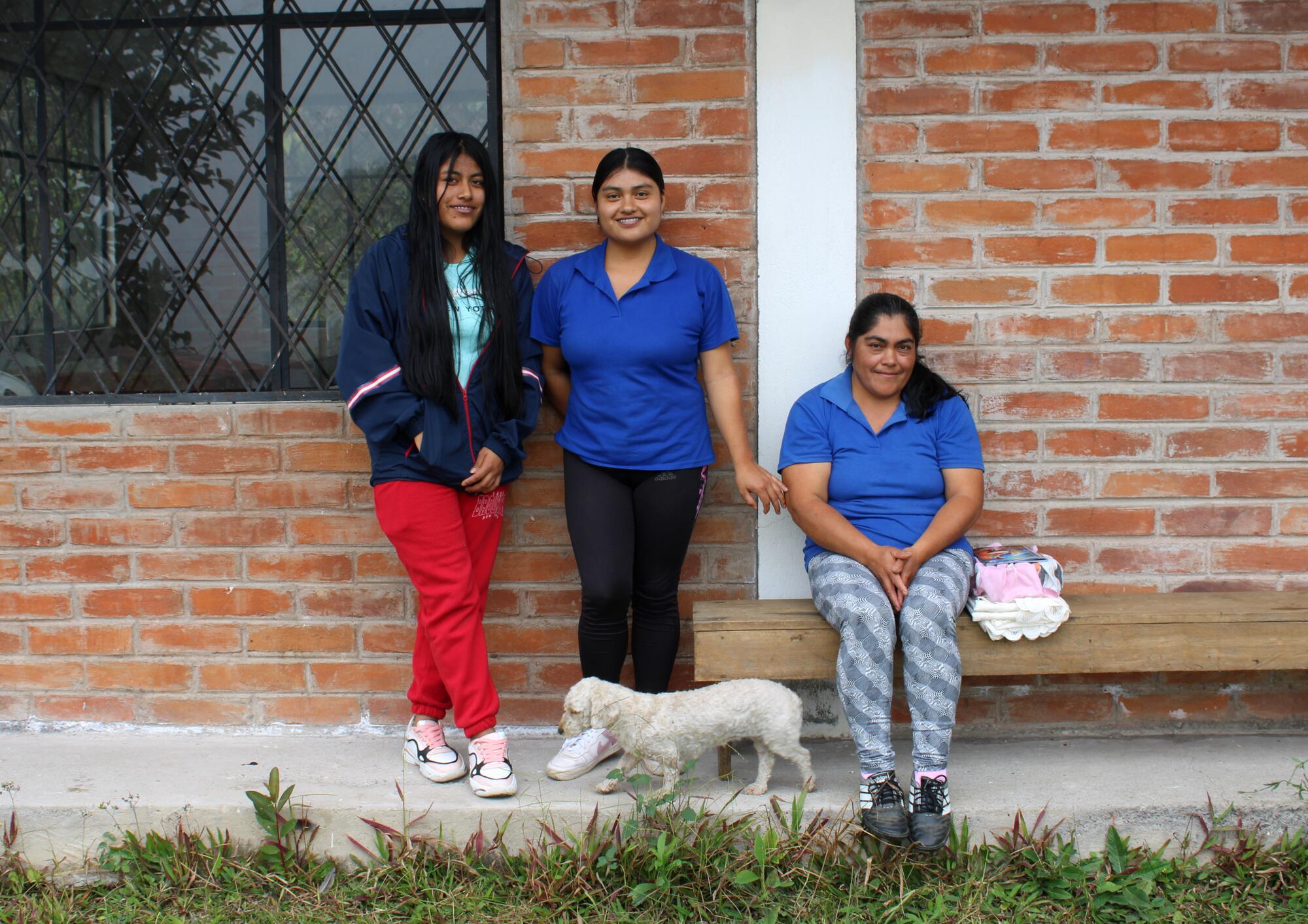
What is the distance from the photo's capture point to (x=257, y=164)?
3549mm

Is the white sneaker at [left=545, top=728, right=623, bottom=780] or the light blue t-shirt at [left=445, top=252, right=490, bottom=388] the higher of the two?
the light blue t-shirt at [left=445, top=252, right=490, bottom=388]

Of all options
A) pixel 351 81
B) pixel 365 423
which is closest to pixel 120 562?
pixel 365 423

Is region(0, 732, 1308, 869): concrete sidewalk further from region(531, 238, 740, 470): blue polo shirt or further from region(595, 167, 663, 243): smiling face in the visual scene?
region(595, 167, 663, 243): smiling face

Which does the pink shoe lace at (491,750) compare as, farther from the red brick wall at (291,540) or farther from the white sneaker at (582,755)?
the red brick wall at (291,540)

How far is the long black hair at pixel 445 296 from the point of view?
299cm

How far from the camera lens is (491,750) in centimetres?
304

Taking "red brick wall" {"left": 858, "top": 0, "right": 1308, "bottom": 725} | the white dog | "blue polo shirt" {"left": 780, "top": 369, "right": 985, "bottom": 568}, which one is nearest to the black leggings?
the white dog

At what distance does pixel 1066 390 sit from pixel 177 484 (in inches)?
114

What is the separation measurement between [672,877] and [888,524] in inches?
45.2

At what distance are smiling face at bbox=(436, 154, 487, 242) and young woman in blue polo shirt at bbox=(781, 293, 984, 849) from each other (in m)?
1.11

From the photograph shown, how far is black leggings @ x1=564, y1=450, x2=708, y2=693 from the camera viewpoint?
3125 mm

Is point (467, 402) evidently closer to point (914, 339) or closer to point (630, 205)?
point (630, 205)

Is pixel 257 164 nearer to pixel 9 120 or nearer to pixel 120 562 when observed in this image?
pixel 9 120

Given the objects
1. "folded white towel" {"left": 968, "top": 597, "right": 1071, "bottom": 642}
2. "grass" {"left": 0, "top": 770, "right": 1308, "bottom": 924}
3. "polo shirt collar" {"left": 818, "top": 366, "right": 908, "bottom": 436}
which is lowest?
"grass" {"left": 0, "top": 770, "right": 1308, "bottom": 924}
